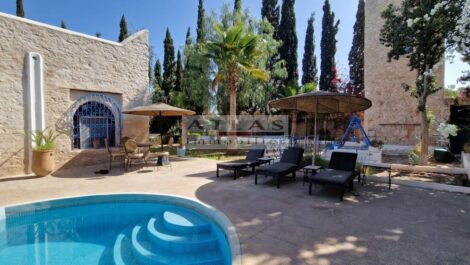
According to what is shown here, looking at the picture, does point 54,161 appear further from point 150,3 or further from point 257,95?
point 257,95

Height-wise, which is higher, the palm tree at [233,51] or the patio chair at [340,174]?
the palm tree at [233,51]

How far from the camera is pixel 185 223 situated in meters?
4.99

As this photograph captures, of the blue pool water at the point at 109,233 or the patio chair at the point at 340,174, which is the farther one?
the patio chair at the point at 340,174

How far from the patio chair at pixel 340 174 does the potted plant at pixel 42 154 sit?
973 centimetres

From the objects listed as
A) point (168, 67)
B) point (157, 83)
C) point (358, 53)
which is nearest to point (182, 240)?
point (168, 67)

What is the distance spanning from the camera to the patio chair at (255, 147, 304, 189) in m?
7.65

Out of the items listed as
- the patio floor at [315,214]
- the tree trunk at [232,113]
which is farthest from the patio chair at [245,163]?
the tree trunk at [232,113]

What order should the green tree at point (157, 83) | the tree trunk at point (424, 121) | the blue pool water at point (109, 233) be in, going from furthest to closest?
the green tree at point (157, 83), the tree trunk at point (424, 121), the blue pool water at point (109, 233)

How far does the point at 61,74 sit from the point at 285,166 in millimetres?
10230

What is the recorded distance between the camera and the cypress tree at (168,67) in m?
28.8

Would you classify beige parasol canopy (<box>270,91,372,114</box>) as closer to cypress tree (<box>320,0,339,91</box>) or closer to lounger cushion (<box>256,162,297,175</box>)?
lounger cushion (<box>256,162,297,175</box>)

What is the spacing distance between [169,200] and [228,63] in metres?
10.6

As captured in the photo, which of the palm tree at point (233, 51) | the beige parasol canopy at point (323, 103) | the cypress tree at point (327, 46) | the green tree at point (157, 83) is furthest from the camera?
the cypress tree at point (327, 46)

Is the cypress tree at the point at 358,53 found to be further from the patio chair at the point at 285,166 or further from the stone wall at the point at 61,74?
the stone wall at the point at 61,74
